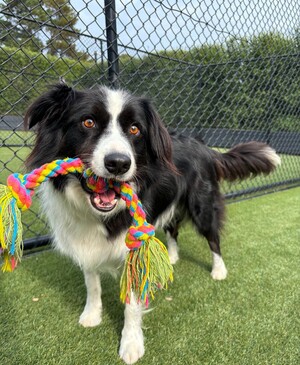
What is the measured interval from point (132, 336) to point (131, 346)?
64mm

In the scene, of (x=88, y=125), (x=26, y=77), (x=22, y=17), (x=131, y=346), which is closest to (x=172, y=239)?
(x=131, y=346)

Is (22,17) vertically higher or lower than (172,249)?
higher

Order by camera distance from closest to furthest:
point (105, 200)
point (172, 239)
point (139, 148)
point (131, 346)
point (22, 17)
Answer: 1. point (105, 200)
2. point (131, 346)
3. point (139, 148)
4. point (22, 17)
5. point (172, 239)

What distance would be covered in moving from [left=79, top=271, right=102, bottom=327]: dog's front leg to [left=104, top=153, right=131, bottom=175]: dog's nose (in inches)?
34.8

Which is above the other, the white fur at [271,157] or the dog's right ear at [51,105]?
the dog's right ear at [51,105]

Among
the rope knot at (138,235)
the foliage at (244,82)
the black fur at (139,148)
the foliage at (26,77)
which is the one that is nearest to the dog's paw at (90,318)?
the black fur at (139,148)

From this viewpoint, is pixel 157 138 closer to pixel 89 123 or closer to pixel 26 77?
pixel 89 123

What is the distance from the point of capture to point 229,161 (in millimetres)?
2902

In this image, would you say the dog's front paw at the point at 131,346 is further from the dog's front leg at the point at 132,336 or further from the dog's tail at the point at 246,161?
the dog's tail at the point at 246,161

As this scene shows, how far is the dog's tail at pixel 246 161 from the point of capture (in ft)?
9.46

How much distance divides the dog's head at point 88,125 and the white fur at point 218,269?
1.15 metres

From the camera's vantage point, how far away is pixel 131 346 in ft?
5.25

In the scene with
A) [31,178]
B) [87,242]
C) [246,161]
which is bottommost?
[246,161]

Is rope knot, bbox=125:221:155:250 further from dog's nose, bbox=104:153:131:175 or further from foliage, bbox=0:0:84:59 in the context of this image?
foliage, bbox=0:0:84:59
